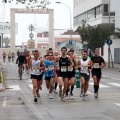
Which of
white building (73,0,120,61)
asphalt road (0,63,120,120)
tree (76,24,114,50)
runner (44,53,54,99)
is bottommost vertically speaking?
asphalt road (0,63,120,120)

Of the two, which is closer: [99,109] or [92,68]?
[99,109]

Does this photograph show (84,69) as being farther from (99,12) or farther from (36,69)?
(99,12)

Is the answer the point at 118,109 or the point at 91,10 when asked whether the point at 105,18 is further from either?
the point at 118,109

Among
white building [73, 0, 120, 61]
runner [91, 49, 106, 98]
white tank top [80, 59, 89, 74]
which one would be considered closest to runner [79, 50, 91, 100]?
white tank top [80, 59, 89, 74]

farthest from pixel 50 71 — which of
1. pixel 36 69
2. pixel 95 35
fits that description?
pixel 95 35

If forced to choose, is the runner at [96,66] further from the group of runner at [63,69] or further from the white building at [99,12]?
the white building at [99,12]

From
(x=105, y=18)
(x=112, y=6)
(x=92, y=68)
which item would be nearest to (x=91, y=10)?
(x=105, y=18)

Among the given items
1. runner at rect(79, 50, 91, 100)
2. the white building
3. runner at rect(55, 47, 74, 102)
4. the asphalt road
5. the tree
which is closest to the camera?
the asphalt road

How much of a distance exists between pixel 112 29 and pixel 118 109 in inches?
1563

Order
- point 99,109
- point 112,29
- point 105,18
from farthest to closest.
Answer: point 105,18 < point 112,29 < point 99,109

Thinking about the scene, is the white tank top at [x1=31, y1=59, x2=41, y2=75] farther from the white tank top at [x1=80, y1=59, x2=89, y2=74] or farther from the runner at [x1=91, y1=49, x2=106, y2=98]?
the runner at [x1=91, y1=49, x2=106, y2=98]

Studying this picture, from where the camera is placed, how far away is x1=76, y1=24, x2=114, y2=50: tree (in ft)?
175

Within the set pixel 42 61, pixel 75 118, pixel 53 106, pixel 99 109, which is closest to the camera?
pixel 75 118

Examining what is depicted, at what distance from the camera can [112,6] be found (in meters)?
57.8
